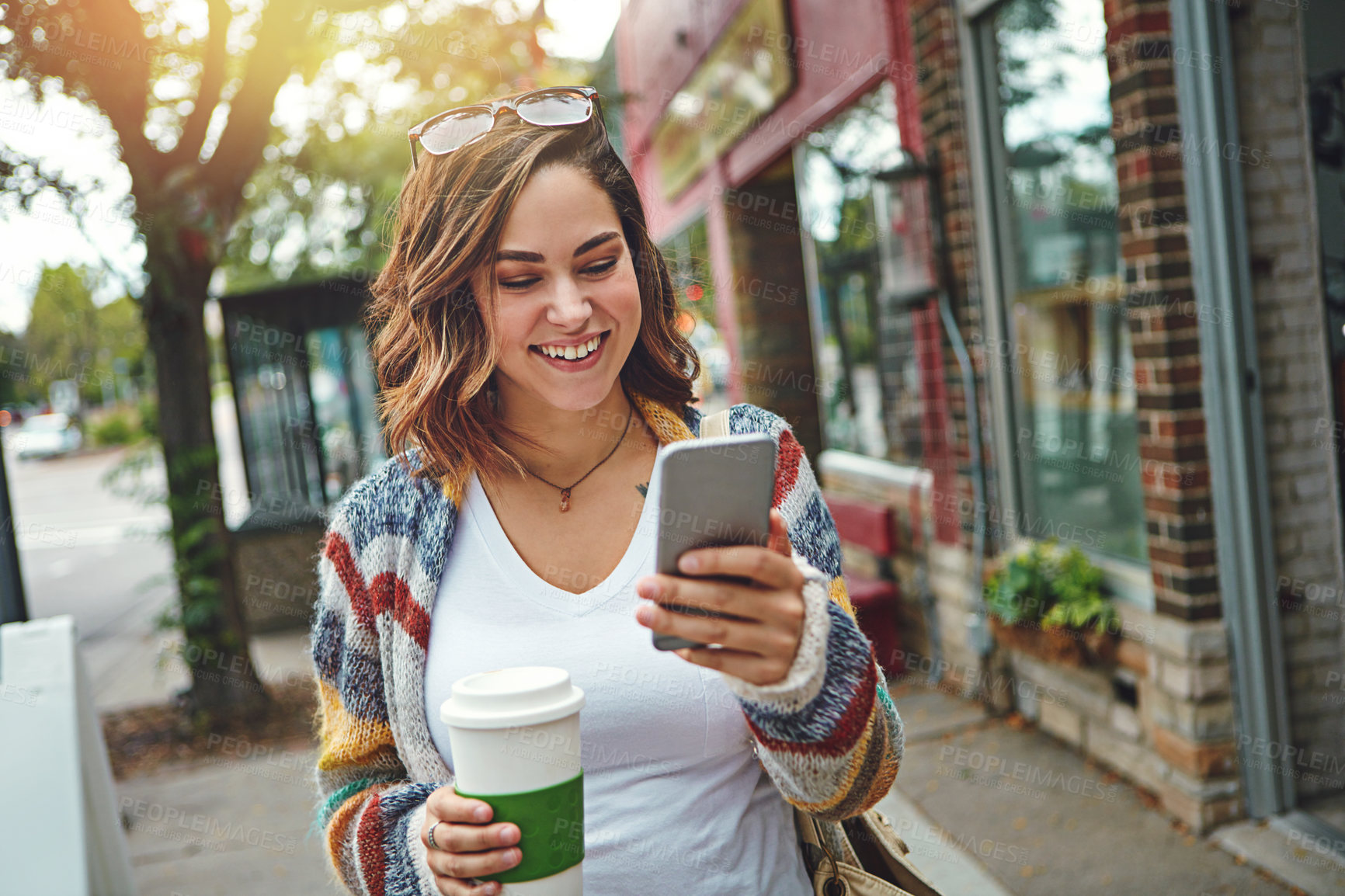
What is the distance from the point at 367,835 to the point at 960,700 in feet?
13.5

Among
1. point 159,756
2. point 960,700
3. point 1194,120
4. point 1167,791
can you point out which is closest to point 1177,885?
point 1167,791

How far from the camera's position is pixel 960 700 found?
5078 millimetres

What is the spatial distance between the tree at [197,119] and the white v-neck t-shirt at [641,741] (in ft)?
15.0

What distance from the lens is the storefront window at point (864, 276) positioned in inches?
198

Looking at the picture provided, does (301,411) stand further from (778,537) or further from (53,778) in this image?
(778,537)

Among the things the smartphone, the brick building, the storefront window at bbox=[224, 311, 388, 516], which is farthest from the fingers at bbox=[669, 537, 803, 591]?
the storefront window at bbox=[224, 311, 388, 516]

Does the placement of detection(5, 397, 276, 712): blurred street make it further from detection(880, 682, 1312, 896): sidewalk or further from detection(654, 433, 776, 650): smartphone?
detection(880, 682, 1312, 896): sidewalk

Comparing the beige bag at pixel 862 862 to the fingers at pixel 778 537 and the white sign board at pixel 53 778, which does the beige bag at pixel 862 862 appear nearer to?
the fingers at pixel 778 537

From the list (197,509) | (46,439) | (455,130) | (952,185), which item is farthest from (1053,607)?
(46,439)

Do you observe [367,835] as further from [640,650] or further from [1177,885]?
[1177,885]

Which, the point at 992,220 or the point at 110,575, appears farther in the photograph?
the point at 110,575

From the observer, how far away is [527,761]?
1.16m

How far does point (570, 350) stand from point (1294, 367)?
2.85 meters

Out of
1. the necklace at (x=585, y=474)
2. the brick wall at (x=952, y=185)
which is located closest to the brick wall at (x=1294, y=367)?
the brick wall at (x=952, y=185)
